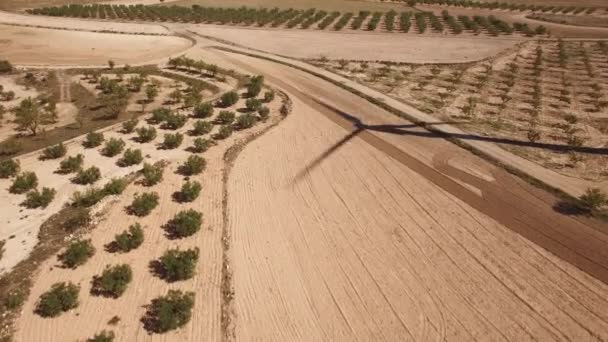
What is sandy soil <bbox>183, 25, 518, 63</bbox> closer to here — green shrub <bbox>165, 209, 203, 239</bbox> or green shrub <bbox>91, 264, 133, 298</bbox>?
green shrub <bbox>165, 209, 203, 239</bbox>

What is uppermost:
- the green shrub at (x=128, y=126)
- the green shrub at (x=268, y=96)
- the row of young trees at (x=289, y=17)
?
the row of young trees at (x=289, y=17)

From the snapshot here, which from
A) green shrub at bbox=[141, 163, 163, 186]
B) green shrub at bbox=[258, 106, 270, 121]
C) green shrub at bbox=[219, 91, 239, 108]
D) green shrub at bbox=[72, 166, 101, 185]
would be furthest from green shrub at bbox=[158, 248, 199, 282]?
green shrub at bbox=[219, 91, 239, 108]

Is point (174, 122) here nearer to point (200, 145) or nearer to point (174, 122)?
point (174, 122)

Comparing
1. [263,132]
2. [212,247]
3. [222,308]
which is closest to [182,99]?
[263,132]

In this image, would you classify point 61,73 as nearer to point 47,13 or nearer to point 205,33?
point 205,33

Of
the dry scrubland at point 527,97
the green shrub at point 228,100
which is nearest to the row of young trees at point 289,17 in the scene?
the dry scrubland at point 527,97

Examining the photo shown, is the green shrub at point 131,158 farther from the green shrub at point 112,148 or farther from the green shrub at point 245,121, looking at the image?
the green shrub at point 245,121

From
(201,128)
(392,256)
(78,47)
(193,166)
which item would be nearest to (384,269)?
(392,256)
